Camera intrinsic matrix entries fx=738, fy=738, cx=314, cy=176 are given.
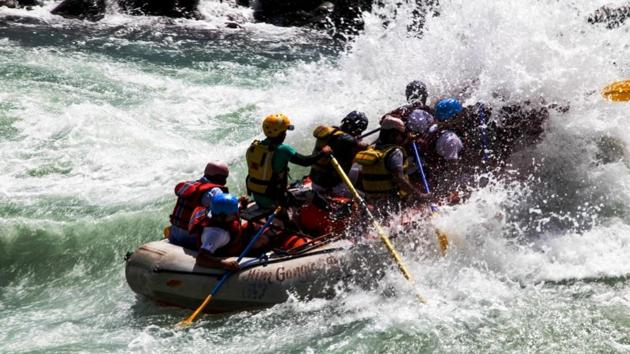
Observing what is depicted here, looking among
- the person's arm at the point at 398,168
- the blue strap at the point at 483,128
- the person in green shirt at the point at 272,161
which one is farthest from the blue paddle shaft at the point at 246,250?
the blue strap at the point at 483,128

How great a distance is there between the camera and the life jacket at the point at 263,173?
690cm

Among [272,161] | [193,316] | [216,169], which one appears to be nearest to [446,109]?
[272,161]

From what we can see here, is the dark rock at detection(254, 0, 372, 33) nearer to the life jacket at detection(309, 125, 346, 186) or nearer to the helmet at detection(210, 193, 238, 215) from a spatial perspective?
the life jacket at detection(309, 125, 346, 186)

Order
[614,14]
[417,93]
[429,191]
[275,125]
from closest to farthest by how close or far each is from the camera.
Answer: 1. [275,125]
2. [429,191]
3. [417,93]
4. [614,14]

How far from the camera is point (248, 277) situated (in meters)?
6.38

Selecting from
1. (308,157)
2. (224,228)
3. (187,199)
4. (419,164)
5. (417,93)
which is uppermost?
(417,93)

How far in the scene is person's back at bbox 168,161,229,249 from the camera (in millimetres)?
6668

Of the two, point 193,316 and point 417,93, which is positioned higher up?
A: point 417,93

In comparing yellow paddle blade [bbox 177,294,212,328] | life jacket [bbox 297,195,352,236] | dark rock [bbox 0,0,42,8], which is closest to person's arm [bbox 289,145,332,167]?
life jacket [bbox 297,195,352,236]

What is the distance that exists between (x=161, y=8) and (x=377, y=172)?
16871mm

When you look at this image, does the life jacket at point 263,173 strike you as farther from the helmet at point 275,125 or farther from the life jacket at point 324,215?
the life jacket at point 324,215

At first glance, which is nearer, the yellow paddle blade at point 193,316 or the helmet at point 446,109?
the yellow paddle blade at point 193,316

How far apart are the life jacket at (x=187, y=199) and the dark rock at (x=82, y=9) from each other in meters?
16.0

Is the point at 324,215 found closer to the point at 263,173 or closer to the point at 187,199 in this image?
the point at 263,173
